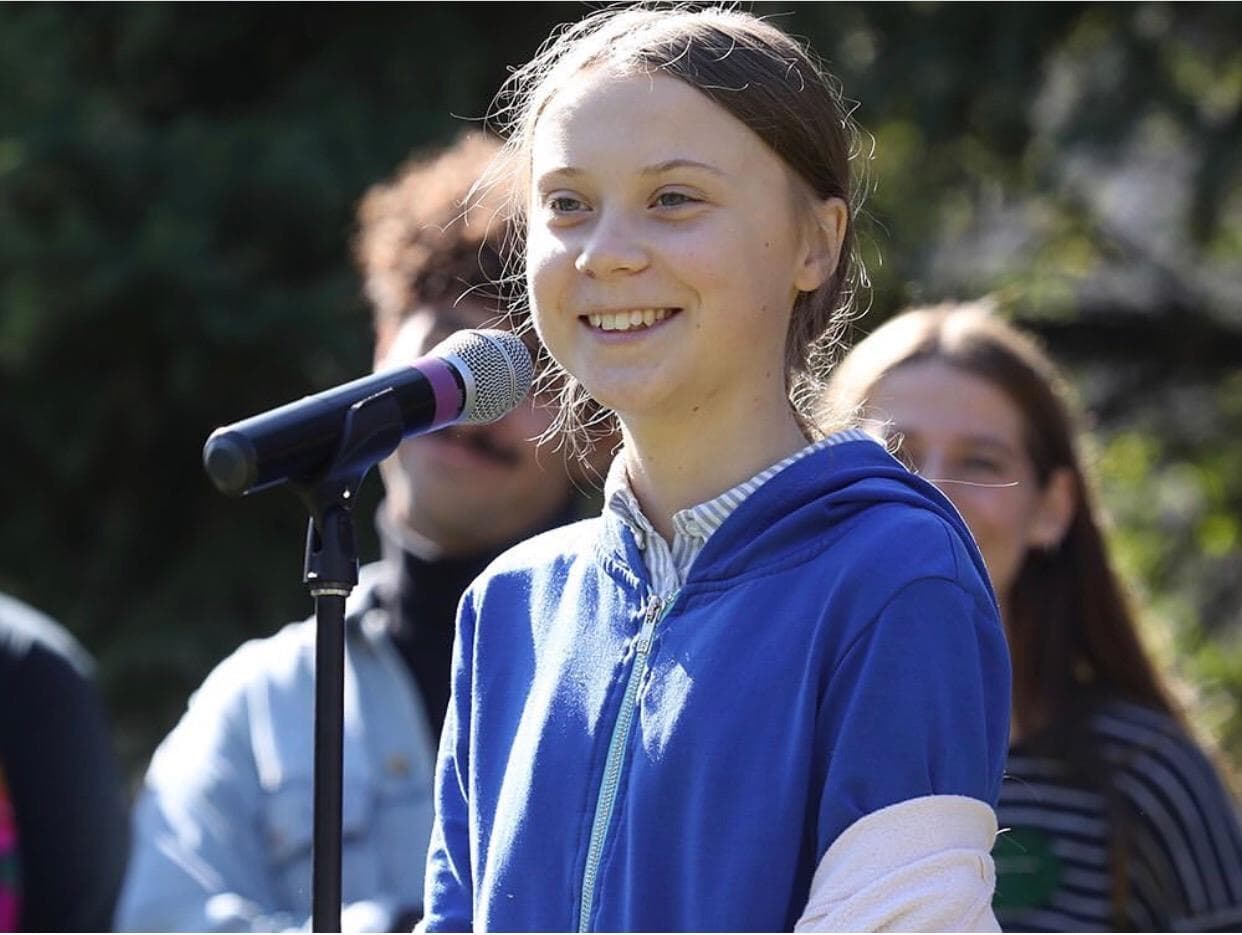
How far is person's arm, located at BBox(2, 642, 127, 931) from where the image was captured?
137 inches

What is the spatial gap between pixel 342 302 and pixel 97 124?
0.83 meters

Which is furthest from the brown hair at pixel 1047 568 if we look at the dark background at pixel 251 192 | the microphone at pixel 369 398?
the dark background at pixel 251 192

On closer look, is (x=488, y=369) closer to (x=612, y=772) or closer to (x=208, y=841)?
(x=612, y=772)

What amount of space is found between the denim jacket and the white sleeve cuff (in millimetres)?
1411

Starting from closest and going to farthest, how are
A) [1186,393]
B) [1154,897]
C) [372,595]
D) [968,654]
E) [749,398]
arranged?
1. [968,654]
2. [749,398]
3. [1154,897]
4. [372,595]
5. [1186,393]

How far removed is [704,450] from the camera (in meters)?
1.89

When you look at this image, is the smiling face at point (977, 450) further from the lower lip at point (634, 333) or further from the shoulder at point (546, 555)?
the lower lip at point (634, 333)

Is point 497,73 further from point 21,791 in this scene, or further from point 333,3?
point 21,791

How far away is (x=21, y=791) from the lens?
348 centimetres

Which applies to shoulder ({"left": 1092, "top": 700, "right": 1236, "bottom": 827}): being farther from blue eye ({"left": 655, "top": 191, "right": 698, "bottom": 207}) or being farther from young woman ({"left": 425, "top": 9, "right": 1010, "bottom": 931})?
blue eye ({"left": 655, "top": 191, "right": 698, "bottom": 207})

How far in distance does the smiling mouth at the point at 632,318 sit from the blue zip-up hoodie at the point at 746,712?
0.18m

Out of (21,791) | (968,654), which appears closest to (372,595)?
(21,791)

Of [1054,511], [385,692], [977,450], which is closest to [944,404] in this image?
[977,450]

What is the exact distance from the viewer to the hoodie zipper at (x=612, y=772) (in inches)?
69.6
